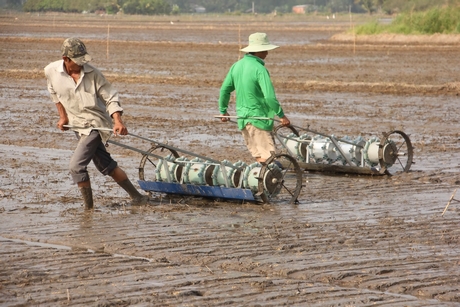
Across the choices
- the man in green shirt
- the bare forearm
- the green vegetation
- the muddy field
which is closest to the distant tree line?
the green vegetation

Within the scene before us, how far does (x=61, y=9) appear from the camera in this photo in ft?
356

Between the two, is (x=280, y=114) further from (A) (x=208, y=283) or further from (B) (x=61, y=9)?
(B) (x=61, y=9)

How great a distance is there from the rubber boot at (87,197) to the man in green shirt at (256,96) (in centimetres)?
174

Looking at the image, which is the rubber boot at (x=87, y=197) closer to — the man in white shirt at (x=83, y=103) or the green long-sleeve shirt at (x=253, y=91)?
the man in white shirt at (x=83, y=103)

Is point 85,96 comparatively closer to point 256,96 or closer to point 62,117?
point 62,117

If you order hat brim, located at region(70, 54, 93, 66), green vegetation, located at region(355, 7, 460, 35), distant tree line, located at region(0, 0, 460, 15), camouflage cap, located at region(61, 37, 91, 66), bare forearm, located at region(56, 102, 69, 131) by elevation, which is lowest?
distant tree line, located at region(0, 0, 460, 15)

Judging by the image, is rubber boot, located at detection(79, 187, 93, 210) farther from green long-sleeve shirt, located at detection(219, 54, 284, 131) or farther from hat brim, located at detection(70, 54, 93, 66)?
green long-sleeve shirt, located at detection(219, 54, 284, 131)

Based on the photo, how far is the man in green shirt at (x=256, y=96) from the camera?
355 inches

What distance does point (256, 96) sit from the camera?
9.22m

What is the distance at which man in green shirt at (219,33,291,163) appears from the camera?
9.02 meters

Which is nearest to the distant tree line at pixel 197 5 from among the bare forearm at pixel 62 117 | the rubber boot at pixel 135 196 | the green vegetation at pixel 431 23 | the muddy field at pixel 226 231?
the green vegetation at pixel 431 23

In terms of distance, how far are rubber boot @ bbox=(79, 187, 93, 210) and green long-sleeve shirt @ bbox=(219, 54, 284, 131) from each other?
5.94 ft

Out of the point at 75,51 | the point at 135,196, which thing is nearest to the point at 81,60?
the point at 75,51

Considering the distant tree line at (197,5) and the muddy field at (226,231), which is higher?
the muddy field at (226,231)
